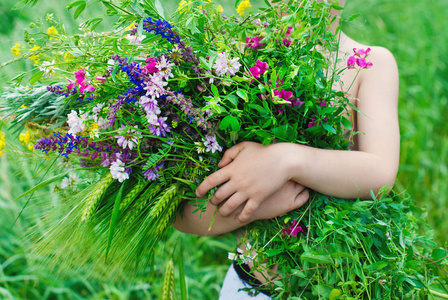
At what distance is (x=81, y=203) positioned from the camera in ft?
2.84

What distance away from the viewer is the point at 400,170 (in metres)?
2.47

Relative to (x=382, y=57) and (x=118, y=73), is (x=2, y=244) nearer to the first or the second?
(x=118, y=73)

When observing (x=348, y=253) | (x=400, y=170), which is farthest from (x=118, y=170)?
(x=400, y=170)

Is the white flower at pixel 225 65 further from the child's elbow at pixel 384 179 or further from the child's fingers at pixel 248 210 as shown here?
the child's elbow at pixel 384 179

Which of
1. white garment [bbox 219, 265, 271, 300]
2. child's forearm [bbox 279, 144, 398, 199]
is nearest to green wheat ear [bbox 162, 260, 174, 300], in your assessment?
white garment [bbox 219, 265, 271, 300]

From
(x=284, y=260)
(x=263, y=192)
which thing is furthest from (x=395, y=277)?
(x=263, y=192)

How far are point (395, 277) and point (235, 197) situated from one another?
399mm

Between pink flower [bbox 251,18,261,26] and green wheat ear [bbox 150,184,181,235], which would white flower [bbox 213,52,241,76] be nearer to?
pink flower [bbox 251,18,261,26]

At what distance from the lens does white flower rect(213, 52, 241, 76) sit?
78cm

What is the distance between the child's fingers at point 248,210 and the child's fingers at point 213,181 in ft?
0.27

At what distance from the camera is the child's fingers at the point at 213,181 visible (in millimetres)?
891

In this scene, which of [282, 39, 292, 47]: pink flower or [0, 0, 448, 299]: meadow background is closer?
[282, 39, 292, 47]: pink flower

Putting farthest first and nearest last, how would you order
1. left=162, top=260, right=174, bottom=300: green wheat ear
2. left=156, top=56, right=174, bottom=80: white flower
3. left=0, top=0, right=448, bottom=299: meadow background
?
left=0, top=0, right=448, bottom=299: meadow background, left=162, top=260, right=174, bottom=300: green wheat ear, left=156, top=56, right=174, bottom=80: white flower

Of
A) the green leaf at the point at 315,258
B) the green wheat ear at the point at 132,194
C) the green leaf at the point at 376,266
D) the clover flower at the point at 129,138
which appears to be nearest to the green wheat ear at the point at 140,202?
the green wheat ear at the point at 132,194
